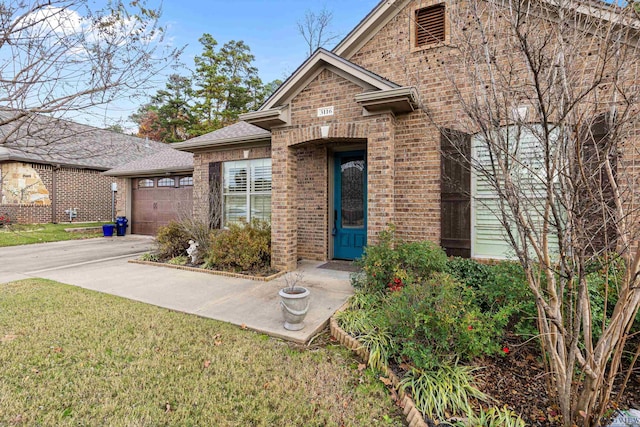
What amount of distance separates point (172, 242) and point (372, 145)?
19.2 ft

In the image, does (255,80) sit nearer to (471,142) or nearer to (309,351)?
(471,142)

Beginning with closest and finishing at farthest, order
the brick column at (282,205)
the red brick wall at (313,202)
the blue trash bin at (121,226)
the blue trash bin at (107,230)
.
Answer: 1. the brick column at (282,205)
2. the red brick wall at (313,202)
3. the blue trash bin at (107,230)
4. the blue trash bin at (121,226)

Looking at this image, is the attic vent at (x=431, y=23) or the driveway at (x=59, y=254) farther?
the driveway at (x=59, y=254)

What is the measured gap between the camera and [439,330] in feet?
9.50

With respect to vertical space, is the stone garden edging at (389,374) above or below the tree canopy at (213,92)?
below

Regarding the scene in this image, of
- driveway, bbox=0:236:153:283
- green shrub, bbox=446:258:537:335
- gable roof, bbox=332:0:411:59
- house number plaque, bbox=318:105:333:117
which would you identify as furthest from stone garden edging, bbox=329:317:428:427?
driveway, bbox=0:236:153:283

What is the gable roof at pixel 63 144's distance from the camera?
9.61 feet

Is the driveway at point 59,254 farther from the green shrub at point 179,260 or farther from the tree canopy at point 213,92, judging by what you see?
the tree canopy at point 213,92

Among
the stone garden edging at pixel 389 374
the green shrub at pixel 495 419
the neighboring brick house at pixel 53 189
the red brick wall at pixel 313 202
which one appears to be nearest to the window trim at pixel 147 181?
the neighboring brick house at pixel 53 189

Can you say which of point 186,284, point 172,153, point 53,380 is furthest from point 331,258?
point 172,153

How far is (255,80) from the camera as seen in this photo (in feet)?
81.6

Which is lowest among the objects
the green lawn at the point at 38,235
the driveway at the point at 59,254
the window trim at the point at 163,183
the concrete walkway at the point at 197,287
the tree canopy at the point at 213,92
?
the concrete walkway at the point at 197,287

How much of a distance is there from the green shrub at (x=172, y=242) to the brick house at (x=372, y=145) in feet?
9.90

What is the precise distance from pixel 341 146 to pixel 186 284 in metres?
4.53
